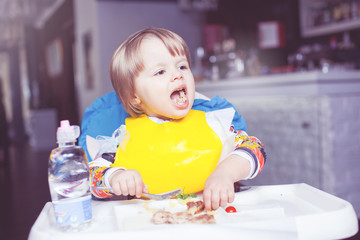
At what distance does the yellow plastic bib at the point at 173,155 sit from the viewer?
3.52ft

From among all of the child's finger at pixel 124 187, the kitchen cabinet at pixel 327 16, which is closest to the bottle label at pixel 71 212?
the child's finger at pixel 124 187

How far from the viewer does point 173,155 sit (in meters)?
1.07

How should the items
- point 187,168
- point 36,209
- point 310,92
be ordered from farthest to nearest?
point 36,209, point 310,92, point 187,168

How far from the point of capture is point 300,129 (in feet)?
8.63

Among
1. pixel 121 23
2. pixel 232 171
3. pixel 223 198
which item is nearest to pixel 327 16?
pixel 121 23

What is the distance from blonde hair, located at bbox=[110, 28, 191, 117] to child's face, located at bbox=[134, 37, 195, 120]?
0.01 metres

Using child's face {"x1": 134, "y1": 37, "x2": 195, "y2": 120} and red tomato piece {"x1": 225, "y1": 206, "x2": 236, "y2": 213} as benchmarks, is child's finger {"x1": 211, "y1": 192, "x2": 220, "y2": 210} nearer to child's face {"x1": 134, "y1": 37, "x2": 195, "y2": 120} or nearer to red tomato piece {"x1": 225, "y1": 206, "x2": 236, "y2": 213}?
red tomato piece {"x1": 225, "y1": 206, "x2": 236, "y2": 213}

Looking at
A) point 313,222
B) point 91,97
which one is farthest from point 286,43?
point 313,222

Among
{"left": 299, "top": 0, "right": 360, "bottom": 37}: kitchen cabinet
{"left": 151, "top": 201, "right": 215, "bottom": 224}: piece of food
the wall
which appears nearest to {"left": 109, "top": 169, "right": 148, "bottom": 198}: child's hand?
{"left": 151, "top": 201, "right": 215, "bottom": 224}: piece of food

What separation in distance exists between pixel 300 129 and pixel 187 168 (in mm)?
1761

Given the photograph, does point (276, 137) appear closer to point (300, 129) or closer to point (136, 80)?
point (300, 129)

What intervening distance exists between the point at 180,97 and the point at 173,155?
0.54ft

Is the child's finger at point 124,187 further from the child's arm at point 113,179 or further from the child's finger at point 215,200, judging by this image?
the child's finger at point 215,200

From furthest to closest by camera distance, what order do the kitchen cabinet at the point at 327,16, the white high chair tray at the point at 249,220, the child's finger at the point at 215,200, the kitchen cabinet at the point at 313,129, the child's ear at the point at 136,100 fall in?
the kitchen cabinet at the point at 327,16 → the kitchen cabinet at the point at 313,129 → the child's ear at the point at 136,100 → the child's finger at the point at 215,200 → the white high chair tray at the point at 249,220
